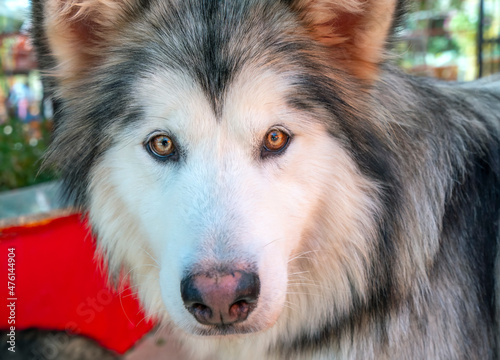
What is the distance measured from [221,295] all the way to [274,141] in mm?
593

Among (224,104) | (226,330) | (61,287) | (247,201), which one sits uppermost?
(224,104)

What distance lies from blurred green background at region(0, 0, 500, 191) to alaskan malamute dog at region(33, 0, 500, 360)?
287 millimetres

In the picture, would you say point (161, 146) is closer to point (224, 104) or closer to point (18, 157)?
point (224, 104)

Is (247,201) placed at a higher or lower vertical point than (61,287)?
higher

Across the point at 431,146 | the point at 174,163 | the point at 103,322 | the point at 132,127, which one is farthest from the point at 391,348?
the point at 103,322

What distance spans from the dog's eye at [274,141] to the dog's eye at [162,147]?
13.7 inches

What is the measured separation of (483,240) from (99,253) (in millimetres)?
1764

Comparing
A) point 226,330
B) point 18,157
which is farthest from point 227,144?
point 18,157

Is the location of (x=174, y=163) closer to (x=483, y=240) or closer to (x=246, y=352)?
(x=246, y=352)

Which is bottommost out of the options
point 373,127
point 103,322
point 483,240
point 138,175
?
point 103,322

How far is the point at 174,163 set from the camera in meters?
1.71

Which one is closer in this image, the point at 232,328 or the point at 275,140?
the point at 232,328

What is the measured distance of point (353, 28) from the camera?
1.74 m

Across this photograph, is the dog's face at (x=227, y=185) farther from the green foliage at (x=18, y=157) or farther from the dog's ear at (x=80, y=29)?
the green foliage at (x=18, y=157)
